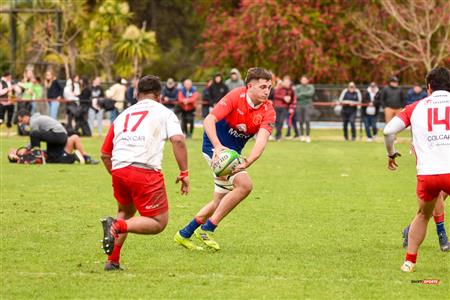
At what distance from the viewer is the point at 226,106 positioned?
10.1 meters

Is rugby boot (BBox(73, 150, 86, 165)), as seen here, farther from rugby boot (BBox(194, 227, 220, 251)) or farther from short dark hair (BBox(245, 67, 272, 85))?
short dark hair (BBox(245, 67, 272, 85))

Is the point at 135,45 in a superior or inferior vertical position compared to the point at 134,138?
inferior

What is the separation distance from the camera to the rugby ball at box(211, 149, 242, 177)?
984 centimetres

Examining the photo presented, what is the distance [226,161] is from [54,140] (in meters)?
11.0

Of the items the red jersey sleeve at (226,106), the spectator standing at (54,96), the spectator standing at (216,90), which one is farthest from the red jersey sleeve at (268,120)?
the spectator standing at (54,96)

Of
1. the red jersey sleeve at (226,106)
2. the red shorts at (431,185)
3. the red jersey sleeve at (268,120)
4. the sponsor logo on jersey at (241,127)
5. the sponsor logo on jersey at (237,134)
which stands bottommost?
the red shorts at (431,185)

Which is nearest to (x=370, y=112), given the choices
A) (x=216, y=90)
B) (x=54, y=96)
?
(x=216, y=90)

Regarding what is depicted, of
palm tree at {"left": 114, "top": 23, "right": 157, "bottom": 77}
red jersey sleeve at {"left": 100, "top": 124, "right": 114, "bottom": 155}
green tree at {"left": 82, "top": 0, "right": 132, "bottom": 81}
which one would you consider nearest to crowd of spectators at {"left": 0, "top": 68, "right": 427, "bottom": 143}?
palm tree at {"left": 114, "top": 23, "right": 157, "bottom": 77}

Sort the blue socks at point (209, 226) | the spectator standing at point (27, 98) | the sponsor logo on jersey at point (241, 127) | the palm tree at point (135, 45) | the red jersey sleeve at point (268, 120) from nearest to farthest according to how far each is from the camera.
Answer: the red jersey sleeve at point (268, 120), the sponsor logo on jersey at point (241, 127), the blue socks at point (209, 226), the spectator standing at point (27, 98), the palm tree at point (135, 45)

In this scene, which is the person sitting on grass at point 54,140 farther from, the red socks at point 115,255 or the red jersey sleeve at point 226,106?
the red socks at point 115,255

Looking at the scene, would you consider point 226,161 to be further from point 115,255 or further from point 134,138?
point 115,255

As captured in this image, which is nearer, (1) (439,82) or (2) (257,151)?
(1) (439,82)

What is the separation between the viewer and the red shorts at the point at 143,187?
28.2ft

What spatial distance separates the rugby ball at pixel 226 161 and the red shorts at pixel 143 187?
4.05ft
